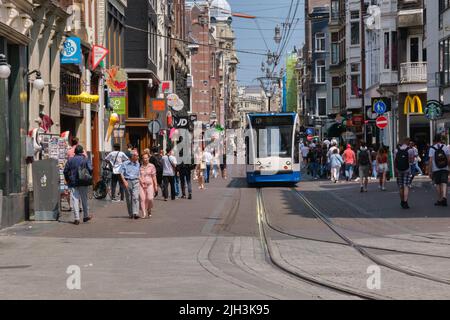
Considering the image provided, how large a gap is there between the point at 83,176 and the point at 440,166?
9.04 metres

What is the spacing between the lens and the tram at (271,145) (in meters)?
38.4

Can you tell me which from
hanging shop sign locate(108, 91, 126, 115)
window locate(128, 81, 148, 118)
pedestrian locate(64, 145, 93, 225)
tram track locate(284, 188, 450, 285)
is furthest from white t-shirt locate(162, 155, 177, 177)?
window locate(128, 81, 148, 118)

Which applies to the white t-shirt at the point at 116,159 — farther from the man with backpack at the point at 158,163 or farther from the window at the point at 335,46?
the window at the point at 335,46

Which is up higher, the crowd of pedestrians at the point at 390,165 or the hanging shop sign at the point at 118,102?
the hanging shop sign at the point at 118,102

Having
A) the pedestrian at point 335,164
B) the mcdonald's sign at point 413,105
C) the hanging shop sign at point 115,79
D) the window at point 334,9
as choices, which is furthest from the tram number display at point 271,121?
the window at point 334,9

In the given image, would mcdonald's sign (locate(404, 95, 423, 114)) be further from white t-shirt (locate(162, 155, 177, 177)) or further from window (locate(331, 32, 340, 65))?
window (locate(331, 32, 340, 65))

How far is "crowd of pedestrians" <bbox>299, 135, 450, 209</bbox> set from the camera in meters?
24.3

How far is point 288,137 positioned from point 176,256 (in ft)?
78.8

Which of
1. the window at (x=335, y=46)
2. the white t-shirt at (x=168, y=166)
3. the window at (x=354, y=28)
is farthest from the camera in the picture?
the window at (x=335, y=46)

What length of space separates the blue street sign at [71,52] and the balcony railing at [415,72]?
21932mm

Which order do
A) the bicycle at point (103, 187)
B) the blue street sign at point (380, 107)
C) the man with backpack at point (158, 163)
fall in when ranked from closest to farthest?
1. the bicycle at point (103, 187)
2. the man with backpack at point (158, 163)
3. the blue street sign at point (380, 107)

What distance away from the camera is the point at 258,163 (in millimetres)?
38625

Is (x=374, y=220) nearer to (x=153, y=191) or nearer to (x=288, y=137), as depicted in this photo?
(x=153, y=191)
